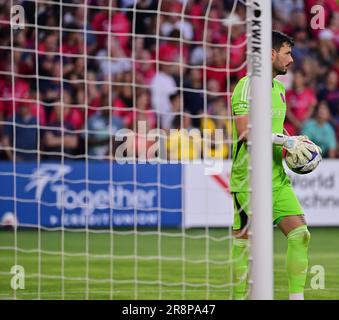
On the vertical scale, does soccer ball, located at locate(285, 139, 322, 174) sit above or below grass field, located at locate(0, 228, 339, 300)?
above

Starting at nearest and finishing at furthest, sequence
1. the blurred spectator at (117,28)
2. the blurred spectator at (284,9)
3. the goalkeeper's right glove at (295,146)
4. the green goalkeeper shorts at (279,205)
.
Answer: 1. the goalkeeper's right glove at (295,146)
2. the green goalkeeper shorts at (279,205)
3. the blurred spectator at (117,28)
4. the blurred spectator at (284,9)

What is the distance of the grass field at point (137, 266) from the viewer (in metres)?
8.38

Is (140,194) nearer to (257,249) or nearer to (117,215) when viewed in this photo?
(117,215)

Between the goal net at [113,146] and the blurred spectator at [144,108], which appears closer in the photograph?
the goal net at [113,146]

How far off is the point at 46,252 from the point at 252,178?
5.25 meters

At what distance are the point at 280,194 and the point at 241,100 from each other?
796 mm

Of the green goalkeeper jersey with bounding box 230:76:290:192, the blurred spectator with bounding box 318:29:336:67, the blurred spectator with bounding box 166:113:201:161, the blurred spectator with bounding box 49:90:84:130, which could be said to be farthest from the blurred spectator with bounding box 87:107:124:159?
the green goalkeeper jersey with bounding box 230:76:290:192

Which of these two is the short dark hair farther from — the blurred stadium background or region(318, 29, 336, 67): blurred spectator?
region(318, 29, 336, 67): blurred spectator

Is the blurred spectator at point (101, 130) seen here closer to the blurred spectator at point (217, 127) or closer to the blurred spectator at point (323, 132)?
the blurred spectator at point (217, 127)

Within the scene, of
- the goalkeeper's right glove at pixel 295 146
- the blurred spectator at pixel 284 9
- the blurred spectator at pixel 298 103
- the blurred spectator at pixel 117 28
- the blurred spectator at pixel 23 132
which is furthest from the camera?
the blurred spectator at pixel 284 9

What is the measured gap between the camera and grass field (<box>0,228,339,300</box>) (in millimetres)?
8383

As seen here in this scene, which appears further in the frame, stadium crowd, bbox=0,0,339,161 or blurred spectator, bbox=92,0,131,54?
blurred spectator, bbox=92,0,131,54

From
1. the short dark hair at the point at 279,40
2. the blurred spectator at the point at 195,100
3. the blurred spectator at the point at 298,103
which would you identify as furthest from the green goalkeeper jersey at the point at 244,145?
the blurred spectator at the point at 298,103

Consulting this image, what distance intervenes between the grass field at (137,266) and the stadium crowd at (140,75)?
1.23 meters
